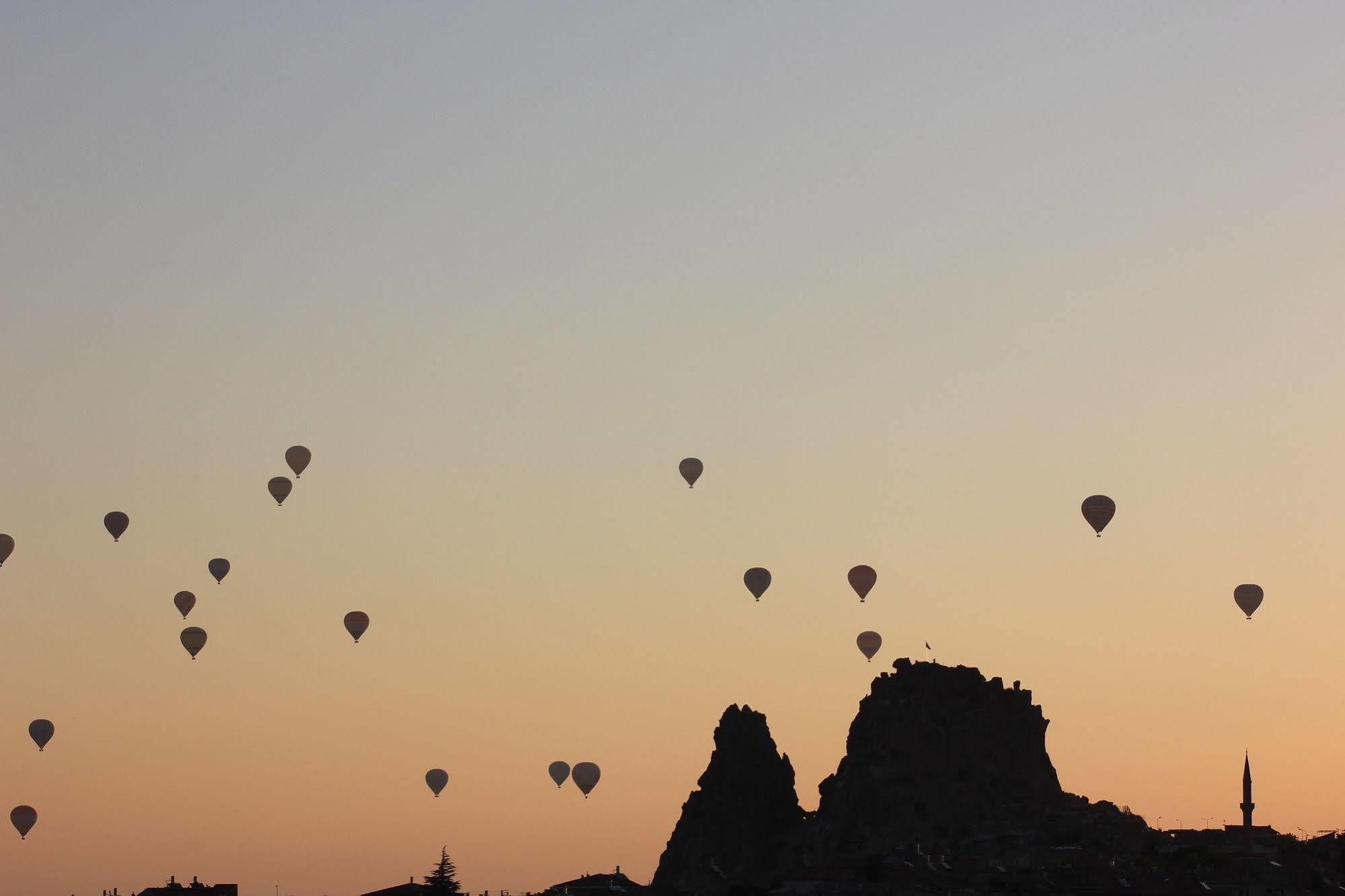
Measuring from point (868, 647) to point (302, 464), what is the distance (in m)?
63.4

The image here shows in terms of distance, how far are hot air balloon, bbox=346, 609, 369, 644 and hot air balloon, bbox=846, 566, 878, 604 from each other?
33.7m

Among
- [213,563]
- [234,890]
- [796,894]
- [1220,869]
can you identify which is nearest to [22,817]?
[213,563]

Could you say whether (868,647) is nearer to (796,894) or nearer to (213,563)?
(796,894)

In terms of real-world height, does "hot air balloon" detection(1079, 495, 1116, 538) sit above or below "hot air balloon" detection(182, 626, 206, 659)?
above

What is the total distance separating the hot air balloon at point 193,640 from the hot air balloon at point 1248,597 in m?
54.7

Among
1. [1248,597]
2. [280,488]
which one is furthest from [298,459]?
[1248,597]

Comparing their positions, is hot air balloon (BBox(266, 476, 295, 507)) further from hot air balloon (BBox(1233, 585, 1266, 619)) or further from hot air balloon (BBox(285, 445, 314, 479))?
hot air balloon (BBox(1233, 585, 1266, 619))

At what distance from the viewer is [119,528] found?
136250 millimetres

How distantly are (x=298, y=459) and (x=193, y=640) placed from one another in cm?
1417

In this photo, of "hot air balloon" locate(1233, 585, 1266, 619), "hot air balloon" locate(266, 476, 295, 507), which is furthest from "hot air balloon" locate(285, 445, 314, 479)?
"hot air balloon" locate(1233, 585, 1266, 619)

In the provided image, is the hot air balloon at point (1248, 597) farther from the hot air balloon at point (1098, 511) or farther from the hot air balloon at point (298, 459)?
the hot air balloon at point (298, 459)

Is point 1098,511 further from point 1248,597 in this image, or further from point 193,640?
point 193,640

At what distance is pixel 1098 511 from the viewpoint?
14612 cm

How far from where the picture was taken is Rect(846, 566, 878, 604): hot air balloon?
164 meters
